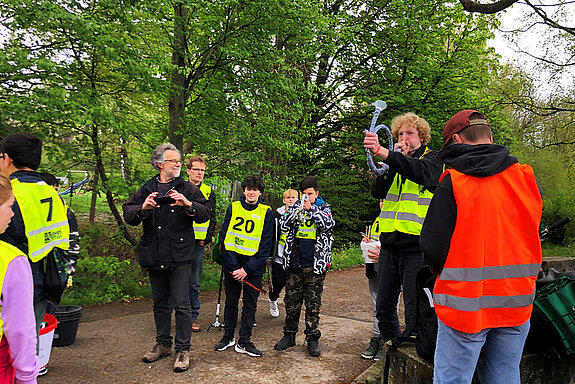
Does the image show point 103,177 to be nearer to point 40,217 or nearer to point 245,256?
point 245,256

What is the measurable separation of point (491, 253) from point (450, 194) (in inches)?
15.0

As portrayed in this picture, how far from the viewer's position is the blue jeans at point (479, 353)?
7.40ft

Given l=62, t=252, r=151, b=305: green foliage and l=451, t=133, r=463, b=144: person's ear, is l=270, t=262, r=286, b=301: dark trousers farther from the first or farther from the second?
l=451, t=133, r=463, b=144: person's ear

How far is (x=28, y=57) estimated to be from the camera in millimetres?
5961

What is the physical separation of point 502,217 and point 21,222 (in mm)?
3022

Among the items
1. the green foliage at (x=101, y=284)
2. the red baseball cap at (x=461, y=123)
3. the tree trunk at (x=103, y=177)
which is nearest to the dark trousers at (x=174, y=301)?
the red baseball cap at (x=461, y=123)

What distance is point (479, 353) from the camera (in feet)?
7.61

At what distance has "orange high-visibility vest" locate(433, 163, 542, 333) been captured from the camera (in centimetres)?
222

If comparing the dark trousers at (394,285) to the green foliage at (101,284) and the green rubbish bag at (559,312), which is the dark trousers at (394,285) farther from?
the green foliage at (101,284)

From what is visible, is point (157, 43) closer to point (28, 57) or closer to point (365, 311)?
point (28, 57)

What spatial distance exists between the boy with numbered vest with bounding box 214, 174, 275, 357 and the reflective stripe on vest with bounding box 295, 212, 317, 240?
360 mm

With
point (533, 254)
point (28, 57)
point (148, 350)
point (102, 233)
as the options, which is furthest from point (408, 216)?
point (102, 233)

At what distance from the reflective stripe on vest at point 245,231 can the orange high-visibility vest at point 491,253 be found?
9.83 ft

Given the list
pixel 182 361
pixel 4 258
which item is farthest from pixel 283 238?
pixel 4 258
